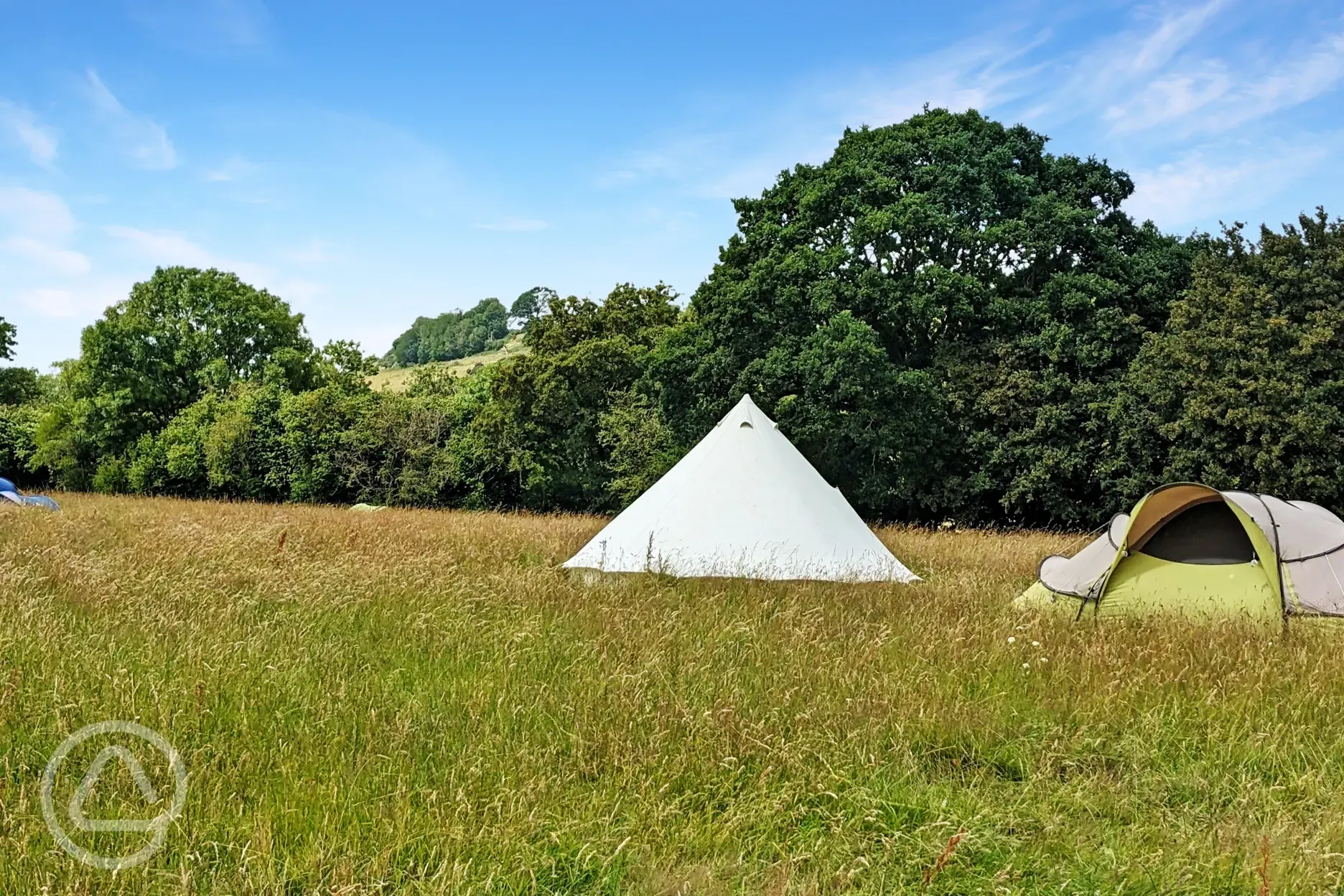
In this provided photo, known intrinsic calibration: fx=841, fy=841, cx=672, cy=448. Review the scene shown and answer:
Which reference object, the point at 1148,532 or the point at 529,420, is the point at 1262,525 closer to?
the point at 1148,532

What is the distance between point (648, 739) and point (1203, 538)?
6.45 m

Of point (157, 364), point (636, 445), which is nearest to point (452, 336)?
point (157, 364)

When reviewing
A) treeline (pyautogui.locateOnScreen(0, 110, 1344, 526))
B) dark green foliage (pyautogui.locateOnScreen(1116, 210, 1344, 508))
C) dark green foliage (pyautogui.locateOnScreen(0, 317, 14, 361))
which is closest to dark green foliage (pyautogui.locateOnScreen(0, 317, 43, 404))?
dark green foliage (pyautogui.locateOnScreen(0, 317, 14, 361))

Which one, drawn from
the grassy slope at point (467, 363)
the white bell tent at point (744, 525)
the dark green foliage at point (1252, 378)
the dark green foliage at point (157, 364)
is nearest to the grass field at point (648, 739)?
the white bell tent at point (744, 525)

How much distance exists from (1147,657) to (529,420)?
70.6 ft

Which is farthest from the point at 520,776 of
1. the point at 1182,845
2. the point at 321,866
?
the point at 1182,845

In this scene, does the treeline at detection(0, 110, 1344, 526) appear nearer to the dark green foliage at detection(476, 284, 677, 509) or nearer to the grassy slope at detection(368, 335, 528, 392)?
the dark green foliage at detection(476, 284, 677, 509)

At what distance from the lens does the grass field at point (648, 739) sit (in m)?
2.79

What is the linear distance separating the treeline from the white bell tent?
8989mm

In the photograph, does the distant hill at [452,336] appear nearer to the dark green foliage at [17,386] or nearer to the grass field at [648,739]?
the dark green foliage at [17,386]

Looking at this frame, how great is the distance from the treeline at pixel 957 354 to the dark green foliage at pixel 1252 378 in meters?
0.05

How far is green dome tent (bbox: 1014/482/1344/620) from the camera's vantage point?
715 centimetres

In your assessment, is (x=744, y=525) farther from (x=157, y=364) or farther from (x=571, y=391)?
(x=157, y=364)

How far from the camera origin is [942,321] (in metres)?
21.2
